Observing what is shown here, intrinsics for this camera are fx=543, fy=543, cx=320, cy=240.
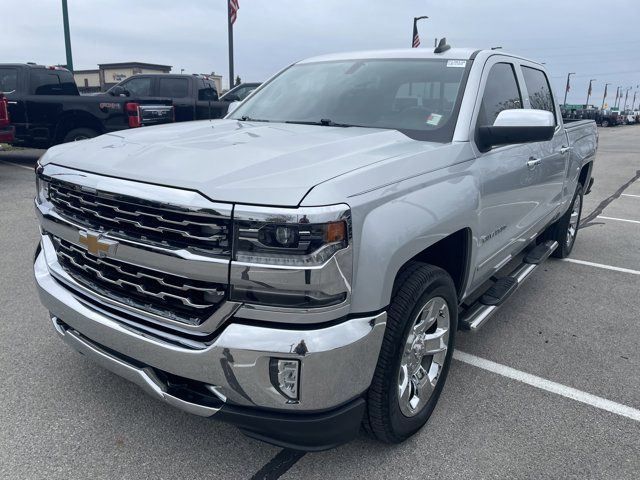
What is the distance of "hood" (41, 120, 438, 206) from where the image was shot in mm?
1980

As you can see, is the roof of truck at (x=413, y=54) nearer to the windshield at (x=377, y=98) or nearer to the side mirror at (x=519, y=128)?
the windshield at (x=377, y=98)

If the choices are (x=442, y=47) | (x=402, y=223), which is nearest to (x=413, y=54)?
(x=442, y=47)

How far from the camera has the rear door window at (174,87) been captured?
11969mm

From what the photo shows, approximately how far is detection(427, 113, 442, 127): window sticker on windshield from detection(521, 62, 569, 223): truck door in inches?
40.2

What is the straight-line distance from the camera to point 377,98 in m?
3.40

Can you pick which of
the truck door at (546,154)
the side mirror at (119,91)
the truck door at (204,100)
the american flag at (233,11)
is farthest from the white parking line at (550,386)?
the american flag at (233,11)

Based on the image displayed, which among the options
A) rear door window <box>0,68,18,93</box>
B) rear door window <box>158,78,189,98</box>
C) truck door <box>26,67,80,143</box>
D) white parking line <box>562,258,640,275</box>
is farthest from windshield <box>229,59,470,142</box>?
rear door window <box>0,68,18,93</box>

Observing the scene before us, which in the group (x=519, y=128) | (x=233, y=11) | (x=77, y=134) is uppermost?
(x=233, y=11)

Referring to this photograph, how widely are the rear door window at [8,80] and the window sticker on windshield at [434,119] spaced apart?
33.3 feet

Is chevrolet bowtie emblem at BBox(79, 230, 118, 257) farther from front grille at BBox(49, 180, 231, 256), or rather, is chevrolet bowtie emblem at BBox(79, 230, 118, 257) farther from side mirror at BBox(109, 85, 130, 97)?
side mirror at BBox(109, 85, 130, 97)

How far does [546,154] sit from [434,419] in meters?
2.29

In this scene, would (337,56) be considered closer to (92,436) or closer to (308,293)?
(308,293)

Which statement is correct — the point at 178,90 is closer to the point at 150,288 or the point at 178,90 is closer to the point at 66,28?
the point at 66,28

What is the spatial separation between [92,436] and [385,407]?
140 centimetres
